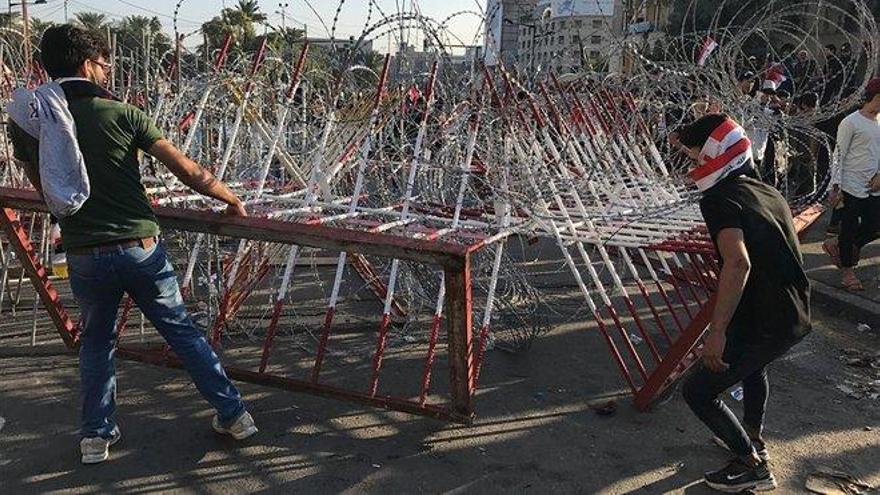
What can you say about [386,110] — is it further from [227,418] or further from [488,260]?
[227,418]

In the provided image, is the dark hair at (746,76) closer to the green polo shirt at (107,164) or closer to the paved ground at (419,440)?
the paved ground at (419,440)

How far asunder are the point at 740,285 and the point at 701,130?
0.74 meters

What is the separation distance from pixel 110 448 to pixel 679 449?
9.32ft

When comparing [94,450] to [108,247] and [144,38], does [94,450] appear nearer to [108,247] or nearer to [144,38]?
[108,247]

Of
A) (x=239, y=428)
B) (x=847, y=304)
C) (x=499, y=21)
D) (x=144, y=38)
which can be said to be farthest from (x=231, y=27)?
(x=847, y=304)

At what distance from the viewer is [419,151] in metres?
4.28

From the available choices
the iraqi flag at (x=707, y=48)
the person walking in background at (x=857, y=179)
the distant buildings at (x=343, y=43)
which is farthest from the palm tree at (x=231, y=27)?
the person walking in background at (x=857, y=179)

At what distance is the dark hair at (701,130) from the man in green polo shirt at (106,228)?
2134 mm

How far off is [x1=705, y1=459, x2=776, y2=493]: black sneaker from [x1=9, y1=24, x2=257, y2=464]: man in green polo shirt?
7.75ft

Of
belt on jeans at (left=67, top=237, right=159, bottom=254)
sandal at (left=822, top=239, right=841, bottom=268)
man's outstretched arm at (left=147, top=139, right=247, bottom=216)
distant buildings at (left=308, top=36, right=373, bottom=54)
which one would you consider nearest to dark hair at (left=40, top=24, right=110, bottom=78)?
man's outstretched arm at (left=147, top=139, right=247, bottom=216)

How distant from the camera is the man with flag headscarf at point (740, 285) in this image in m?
2.96

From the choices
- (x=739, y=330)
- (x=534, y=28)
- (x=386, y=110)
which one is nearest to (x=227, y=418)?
(x=386, y=110)

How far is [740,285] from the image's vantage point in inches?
114

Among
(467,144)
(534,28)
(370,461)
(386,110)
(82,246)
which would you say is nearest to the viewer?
(82,246)
